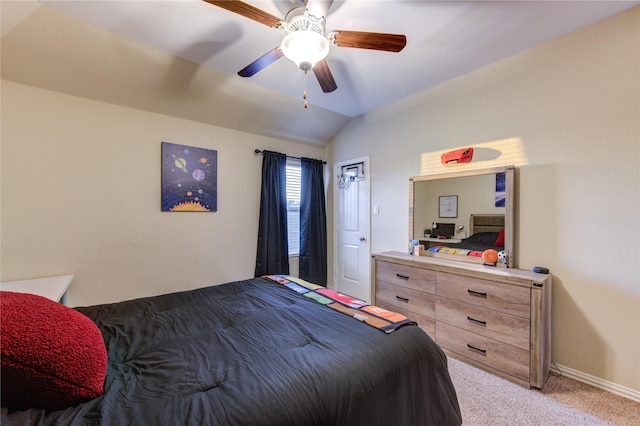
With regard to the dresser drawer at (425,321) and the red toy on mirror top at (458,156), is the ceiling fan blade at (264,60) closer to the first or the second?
the red toy on mirror top at (458,156)

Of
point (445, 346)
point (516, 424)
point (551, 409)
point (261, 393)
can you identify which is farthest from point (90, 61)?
point (551, 409)

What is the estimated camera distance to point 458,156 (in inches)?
104

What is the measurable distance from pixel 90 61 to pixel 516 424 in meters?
4.00

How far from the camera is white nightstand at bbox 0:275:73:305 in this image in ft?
6.04

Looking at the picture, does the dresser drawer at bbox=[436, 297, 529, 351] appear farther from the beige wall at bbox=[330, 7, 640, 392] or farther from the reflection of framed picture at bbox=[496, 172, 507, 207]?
the reflection of framed picture at bbox=[496, 172, 507, 207]

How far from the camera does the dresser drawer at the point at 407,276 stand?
246cm

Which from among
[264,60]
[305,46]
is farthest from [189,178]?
[305,46]

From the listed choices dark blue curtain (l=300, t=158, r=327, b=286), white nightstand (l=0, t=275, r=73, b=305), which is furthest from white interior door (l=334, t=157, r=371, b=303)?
white nightstand (l=0, t=275, r=73, b=305)

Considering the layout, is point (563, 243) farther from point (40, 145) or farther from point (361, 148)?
point (40, 145)

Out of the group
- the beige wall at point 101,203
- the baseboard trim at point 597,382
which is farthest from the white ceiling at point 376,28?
the baseboard trim at point 597,382

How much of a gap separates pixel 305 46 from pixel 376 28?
2.69ft

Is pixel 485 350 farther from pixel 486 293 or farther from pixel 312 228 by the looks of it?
pixel 312 228

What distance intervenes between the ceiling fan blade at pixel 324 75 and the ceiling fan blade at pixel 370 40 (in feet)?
0.63

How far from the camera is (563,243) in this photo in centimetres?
208
